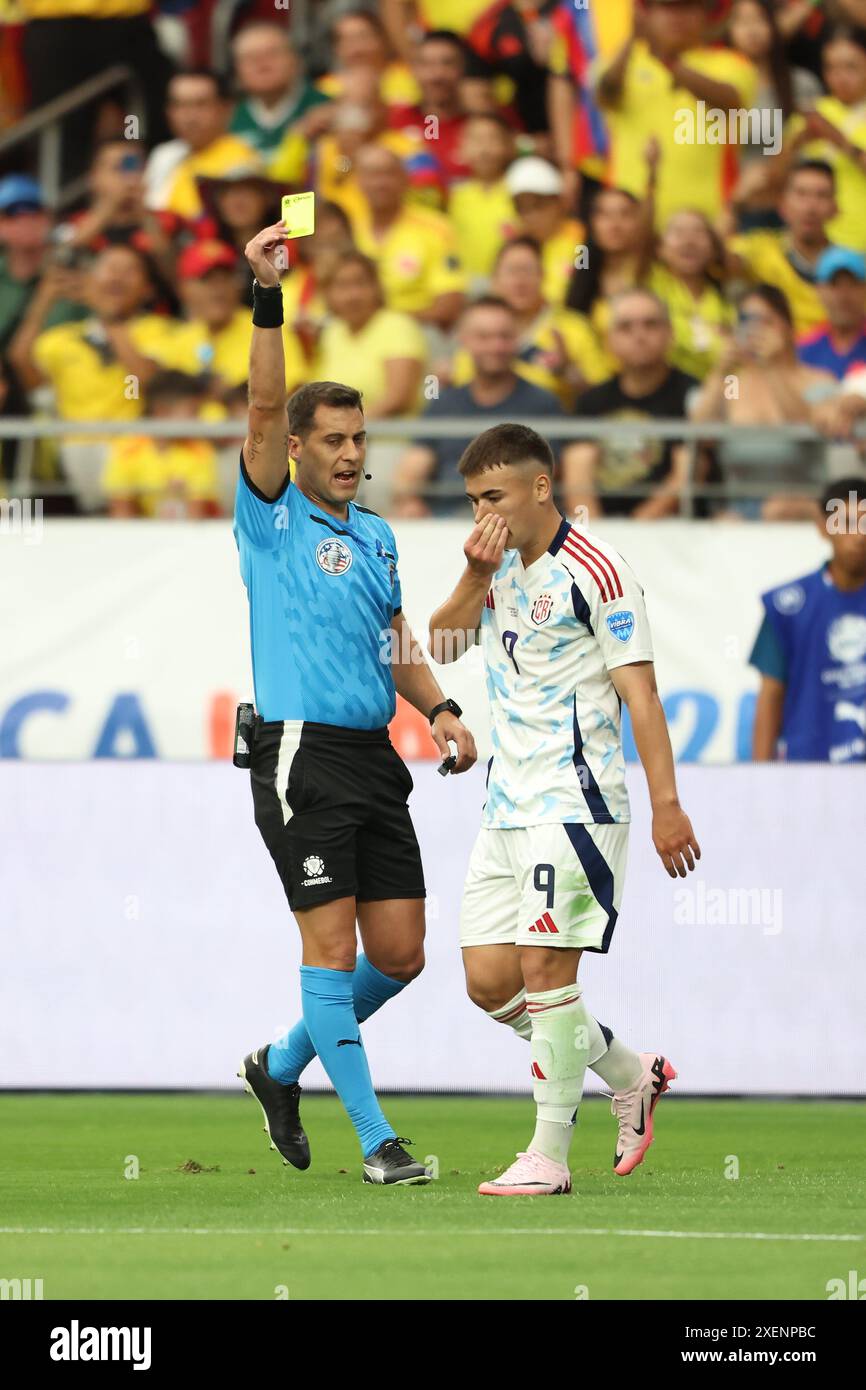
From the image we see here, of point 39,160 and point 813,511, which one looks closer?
point 813,511

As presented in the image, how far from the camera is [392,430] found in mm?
11852

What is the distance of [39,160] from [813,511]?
6913 millimetres

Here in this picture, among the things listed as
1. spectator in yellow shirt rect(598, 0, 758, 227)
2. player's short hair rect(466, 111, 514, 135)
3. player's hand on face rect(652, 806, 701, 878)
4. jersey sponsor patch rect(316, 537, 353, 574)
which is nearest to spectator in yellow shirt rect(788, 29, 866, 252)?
spectator in yellow shirt rect(598, 0, 758, 227)

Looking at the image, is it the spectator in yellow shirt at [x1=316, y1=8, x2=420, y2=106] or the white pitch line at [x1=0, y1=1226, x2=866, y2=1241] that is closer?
the white pitch line at [x1=0, y1=1226, x2=866, y2=1241]

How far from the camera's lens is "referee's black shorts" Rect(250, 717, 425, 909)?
703cm

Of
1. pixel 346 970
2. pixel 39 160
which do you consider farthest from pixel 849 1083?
pixel 39 160

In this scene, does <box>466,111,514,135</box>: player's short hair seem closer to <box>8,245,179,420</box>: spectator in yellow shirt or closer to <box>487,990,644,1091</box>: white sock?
<box>8,245,179,420</box>: spectator in yellow shirt

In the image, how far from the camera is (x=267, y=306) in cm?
668

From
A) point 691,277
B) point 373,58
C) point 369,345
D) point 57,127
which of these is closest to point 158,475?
point 369,345

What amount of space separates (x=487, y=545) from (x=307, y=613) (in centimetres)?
63

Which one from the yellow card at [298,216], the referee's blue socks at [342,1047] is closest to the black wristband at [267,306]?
the yellow card at [298,216]

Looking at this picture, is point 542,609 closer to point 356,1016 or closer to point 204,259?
point 356,1016

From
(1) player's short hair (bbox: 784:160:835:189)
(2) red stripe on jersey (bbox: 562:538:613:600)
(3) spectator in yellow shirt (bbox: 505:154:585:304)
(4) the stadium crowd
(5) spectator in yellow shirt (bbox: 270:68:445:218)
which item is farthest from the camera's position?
(5) spectator in yellow shirt (bbox: 270:68:445:218)
